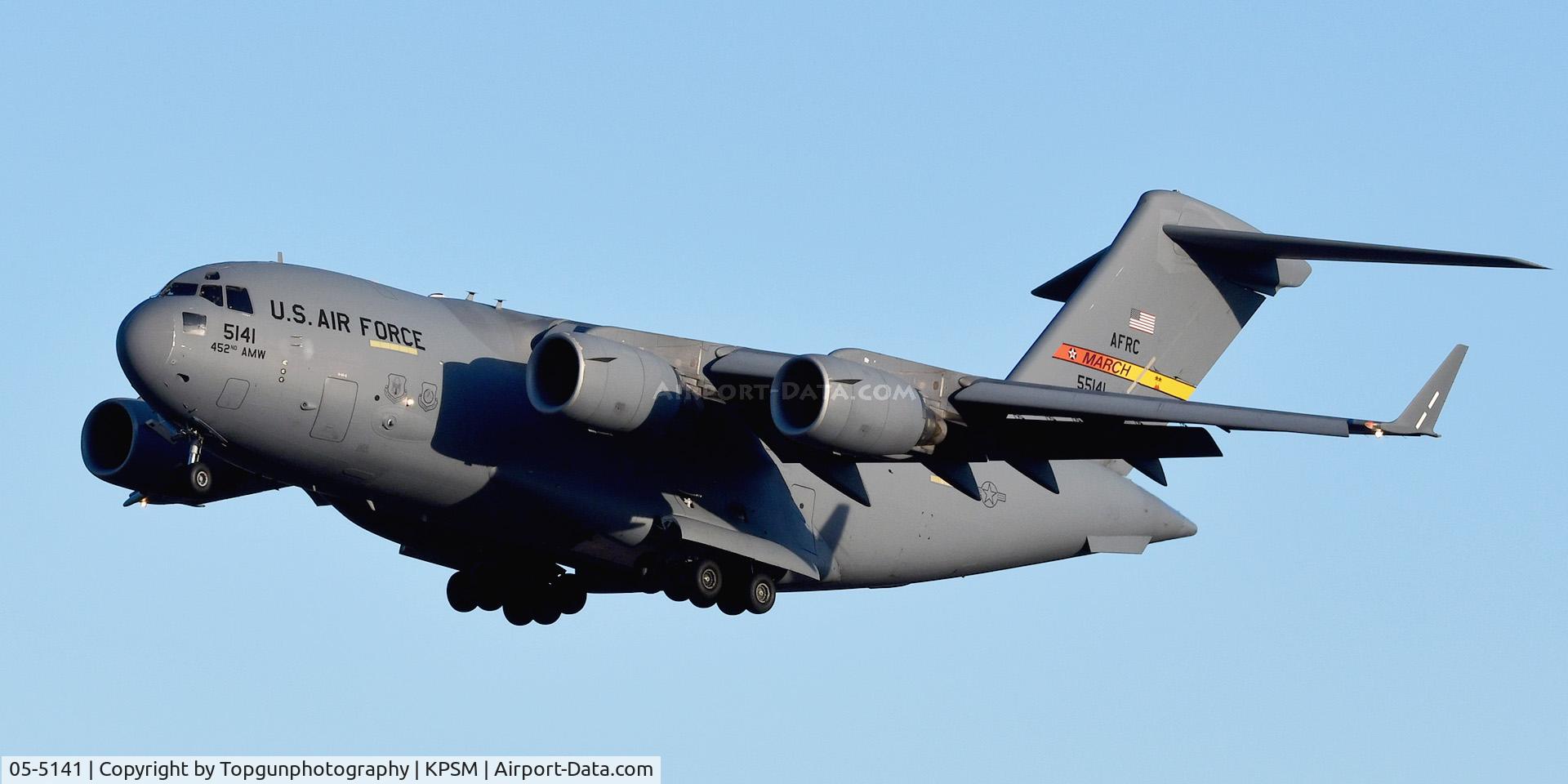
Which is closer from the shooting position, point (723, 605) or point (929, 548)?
point (723, 605)

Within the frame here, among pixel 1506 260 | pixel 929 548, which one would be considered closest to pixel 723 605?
pixel 929 548

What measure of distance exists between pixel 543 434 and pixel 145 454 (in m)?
2.88

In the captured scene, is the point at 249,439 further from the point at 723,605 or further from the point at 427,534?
the point at 723,605

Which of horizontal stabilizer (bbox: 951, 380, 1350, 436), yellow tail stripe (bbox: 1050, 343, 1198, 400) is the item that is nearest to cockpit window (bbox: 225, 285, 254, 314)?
horizontal stabilizer (bbox: 951, 380, 1350, 436)

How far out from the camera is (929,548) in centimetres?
1371

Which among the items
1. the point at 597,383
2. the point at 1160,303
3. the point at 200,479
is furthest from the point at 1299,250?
the point at 200,479

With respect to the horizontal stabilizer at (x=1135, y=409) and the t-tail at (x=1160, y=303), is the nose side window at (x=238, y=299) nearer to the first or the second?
the horizontal stabilizer at (x=1135, y=409)

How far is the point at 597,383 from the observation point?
37.1 feet

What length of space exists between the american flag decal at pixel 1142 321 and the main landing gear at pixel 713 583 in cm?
373

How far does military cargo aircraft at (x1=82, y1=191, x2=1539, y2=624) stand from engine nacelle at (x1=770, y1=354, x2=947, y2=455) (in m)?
0.01

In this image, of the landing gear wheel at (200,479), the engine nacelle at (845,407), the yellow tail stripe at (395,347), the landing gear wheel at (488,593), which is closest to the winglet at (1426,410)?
the engine nacelle at (845,407)

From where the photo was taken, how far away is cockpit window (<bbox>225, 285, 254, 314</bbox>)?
11297 mm

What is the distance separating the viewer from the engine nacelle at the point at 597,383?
1131cm

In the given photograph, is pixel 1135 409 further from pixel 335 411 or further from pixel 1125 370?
pixel 335 411
